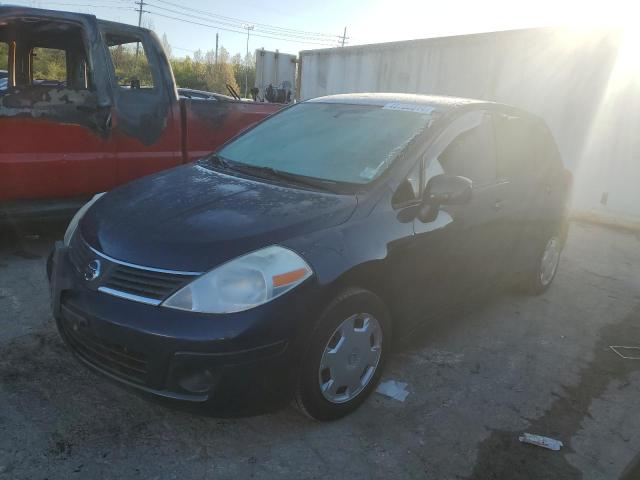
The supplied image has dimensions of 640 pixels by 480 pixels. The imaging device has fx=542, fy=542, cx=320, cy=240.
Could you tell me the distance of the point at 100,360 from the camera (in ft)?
7.95

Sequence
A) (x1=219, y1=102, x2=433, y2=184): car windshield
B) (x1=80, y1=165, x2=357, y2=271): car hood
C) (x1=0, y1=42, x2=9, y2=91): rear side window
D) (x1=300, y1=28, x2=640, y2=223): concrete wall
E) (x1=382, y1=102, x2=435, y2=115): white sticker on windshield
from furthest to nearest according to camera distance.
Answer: (x1=300, y1=28, x2=640, y2=223): concrete wall, (x1=0, y1=42, x2=9, y2=91): rear side window, (x1=382, y1=102, x2=435, y2=115): white sticker on windshield, (x1=219, y1=102, x2=433, y2=184): car windshield, (x1=80, y1=165, x2=357, y2=271): car hood

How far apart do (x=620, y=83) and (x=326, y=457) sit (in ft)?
25.7

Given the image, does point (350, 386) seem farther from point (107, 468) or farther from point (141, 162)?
point (141, 162)

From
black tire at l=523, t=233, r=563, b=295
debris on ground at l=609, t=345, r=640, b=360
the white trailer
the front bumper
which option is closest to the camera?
the front bumper

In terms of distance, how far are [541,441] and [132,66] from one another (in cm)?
475

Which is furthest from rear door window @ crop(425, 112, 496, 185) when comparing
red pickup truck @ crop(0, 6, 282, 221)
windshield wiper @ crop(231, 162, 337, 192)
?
red pickup truck @ crop(0, 6, 282, 221)

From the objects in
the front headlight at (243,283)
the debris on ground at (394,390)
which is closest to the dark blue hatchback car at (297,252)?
the front headlight at (243,283)

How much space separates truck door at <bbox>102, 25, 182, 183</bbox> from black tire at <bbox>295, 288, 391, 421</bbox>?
10.6 ft

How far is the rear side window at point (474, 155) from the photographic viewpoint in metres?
3.33

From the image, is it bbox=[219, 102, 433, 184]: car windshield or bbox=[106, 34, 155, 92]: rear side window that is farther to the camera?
bbox=[106, 34, 155, 92]: rear side window

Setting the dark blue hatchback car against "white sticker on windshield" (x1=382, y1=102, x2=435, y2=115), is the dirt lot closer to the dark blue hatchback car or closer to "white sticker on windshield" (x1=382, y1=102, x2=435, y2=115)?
the dark blue hatchback car

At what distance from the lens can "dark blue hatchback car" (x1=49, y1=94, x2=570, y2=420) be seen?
7.35ft

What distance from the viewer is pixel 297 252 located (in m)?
2.39

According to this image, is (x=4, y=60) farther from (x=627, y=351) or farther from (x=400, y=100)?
(x=627, y=351)
